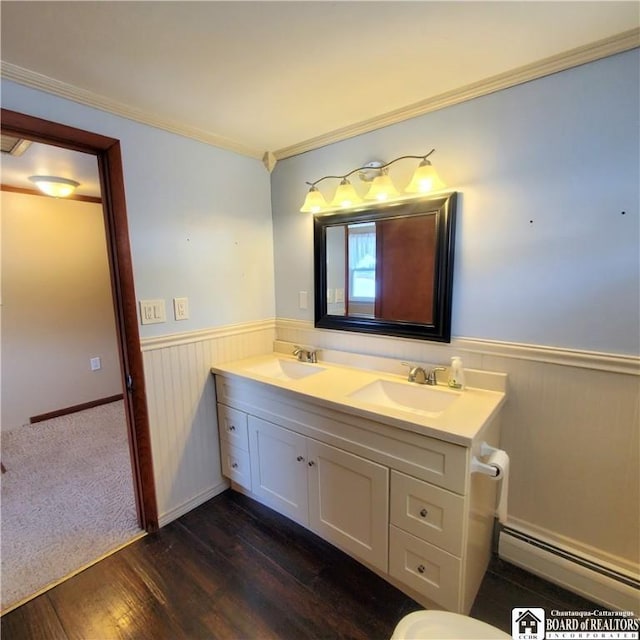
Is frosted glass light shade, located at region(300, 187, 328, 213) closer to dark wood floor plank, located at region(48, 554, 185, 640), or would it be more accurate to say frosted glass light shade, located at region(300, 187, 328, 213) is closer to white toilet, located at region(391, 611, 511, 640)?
white toilet, located at region(391, 611, 511, 640)

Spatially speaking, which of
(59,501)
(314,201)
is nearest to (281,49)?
(314,201)

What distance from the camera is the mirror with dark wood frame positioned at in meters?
1.66

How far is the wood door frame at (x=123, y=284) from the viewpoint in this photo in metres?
1.47

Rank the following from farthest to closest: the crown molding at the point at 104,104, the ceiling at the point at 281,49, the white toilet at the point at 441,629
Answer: the crown molding at the point at 104,104, the ceiling at the point at 281,49, the white toilet at the point at 441,629

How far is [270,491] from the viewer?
6.15 ft

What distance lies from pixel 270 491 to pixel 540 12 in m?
2.33

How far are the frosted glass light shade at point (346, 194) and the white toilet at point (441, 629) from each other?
1.77m

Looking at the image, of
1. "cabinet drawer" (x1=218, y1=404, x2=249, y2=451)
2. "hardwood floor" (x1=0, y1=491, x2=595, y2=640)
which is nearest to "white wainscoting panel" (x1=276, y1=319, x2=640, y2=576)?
"hardwood floor" (x1=0, y1=491, x2=595, y2=640)

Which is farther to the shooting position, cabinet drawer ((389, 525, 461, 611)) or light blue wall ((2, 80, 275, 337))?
light blue wall ((2, 80, 275, 337))

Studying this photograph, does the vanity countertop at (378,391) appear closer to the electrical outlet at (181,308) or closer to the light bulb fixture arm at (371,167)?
the electrical outlet at (181,308)

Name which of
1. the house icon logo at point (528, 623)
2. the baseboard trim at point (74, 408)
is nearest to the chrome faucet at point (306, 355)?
the house icon logo at point (528, 623)

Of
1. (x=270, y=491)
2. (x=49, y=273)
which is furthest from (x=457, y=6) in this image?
(x=49, y=273)

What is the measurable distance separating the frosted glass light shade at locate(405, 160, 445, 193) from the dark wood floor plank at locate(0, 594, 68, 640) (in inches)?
94.3

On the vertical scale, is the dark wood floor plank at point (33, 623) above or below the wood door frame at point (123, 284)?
below
